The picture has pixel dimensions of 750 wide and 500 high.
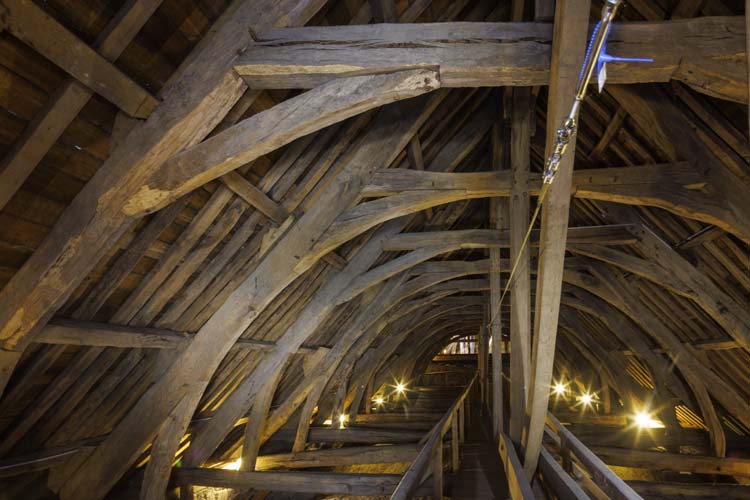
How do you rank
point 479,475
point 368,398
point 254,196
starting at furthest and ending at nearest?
point 368,398
point 479,475
point 254,196

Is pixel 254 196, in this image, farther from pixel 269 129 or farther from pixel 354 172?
pixel 269 129

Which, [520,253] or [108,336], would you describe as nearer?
[108,336]

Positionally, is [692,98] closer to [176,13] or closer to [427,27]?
[427,27]

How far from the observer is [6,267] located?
229cm

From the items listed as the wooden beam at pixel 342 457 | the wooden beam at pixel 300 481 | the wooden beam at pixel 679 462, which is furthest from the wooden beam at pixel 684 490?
the wooden beam at pixel 300 481

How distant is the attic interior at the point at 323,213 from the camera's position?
6.30 ft

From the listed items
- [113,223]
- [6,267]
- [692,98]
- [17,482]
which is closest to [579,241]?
[692,98]

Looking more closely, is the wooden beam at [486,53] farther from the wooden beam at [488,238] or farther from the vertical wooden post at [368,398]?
the vertical wooden post at [368,398]

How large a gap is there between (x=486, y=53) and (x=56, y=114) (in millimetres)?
2073

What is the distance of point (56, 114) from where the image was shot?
190 centimetres

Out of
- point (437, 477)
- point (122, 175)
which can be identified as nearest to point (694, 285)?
point (437, 477)

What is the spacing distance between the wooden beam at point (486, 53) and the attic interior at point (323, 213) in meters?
0.01

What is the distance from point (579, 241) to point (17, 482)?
6.11 m

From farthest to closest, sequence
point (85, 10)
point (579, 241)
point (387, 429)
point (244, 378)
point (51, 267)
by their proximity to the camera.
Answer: point (387, 429), point (244, 378), point (579, 241), point (51, 267), point (85, 10)
